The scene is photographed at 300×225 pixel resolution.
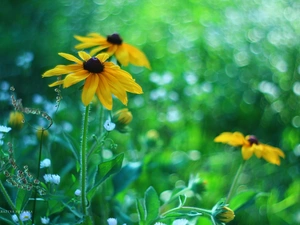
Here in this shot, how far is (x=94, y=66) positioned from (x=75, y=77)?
0.20ft

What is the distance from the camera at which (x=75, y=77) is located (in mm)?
1006

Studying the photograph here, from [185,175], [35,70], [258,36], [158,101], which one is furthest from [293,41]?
[35,70]

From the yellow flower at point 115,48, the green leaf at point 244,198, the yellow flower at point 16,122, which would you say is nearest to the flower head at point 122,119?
the yellow flower at point 115,48

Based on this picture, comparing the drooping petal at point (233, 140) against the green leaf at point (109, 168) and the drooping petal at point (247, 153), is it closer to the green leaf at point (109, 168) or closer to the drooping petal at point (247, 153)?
the drooping petal at point (247, 153)

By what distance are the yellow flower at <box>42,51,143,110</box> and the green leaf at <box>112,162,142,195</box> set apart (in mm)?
456

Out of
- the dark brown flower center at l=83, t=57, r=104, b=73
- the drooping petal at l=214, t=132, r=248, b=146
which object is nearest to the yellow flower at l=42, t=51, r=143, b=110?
the dark brown flower center at l=83, t=57, r=104, b=73

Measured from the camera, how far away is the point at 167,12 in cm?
298

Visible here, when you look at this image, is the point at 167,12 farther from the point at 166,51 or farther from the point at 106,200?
the point at 106,200

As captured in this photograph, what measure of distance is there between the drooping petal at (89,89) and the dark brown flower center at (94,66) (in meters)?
0.02

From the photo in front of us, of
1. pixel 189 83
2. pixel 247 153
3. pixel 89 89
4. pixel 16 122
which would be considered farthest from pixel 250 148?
pixel 189 83

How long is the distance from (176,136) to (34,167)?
1.93 ft

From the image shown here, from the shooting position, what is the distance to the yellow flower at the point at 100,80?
Result: 99 centimetres

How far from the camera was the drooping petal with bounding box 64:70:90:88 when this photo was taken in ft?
3.22

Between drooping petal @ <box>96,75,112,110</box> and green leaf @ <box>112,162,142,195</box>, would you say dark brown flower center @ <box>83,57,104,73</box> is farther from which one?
green leaf @ <box>112,162,142,195</box>
